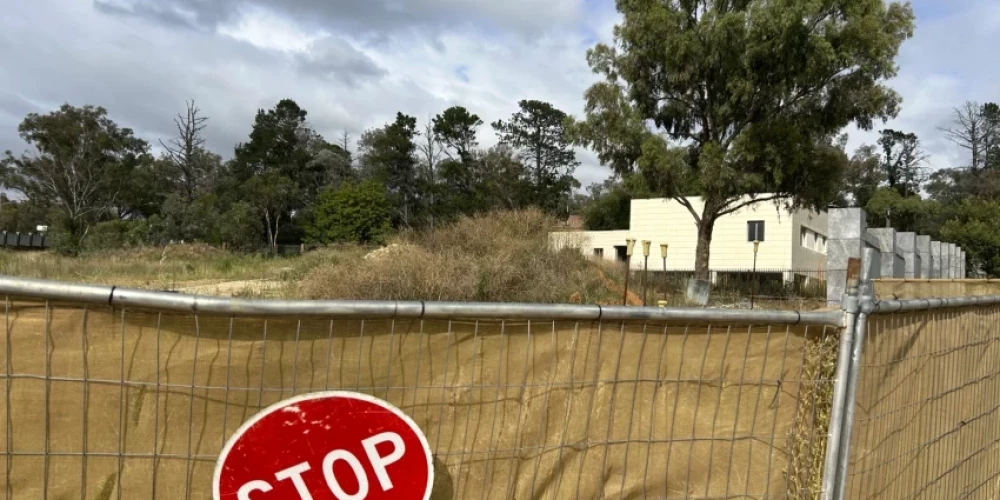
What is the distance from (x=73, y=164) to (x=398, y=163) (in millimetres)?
Answer: 25731

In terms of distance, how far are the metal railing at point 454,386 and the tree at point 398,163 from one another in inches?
2160

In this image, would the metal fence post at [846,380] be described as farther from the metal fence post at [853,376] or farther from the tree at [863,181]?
the tree at [863,181]

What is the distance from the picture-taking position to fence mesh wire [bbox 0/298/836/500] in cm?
191

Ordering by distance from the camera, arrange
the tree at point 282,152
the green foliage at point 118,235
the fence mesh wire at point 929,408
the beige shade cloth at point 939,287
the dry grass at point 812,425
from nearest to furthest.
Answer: the dry grass at point 812,425 < the fence mesh wire at point 929,408 < the beige shade cloth at point 939,287 < the green foliage at point 118,235 < the tree at point 282,152

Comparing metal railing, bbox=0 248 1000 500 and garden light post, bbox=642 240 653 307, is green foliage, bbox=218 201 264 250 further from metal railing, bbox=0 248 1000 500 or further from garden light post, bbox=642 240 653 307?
metal railing, bbox=0 248 1000 500

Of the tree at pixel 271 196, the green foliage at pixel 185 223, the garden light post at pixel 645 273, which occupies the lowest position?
the garden light post at pixel 645 273

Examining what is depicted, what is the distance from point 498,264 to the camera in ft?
45.1

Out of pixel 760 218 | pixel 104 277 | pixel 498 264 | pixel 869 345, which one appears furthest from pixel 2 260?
pixel 760 218

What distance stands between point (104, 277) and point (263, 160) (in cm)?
4678

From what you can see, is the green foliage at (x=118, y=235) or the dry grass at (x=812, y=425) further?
the green foliage at (x=118, y=235)

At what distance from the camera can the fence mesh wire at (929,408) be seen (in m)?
2.79

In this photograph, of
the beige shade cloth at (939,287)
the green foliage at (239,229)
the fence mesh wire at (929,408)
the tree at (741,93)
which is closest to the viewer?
the fence mesh wire at (929,408)

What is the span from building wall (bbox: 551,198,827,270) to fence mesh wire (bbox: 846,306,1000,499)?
30247 millimetres

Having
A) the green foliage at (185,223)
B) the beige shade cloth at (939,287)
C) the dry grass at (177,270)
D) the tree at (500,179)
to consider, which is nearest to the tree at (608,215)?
the tree at (500,179)
